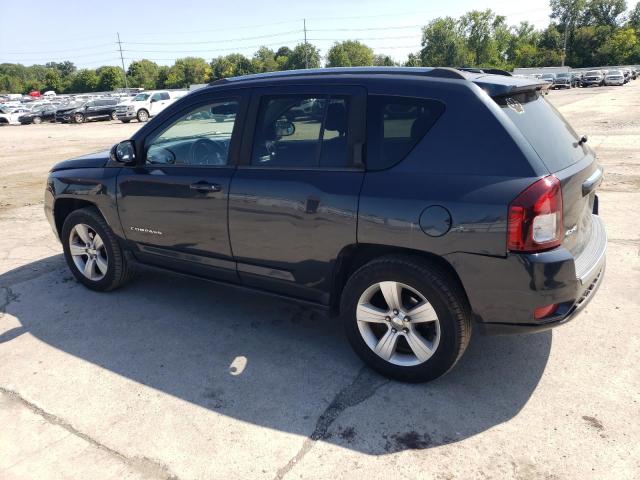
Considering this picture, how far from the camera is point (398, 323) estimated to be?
312 cm

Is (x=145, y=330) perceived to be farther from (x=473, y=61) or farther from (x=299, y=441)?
(x=473, y=61)

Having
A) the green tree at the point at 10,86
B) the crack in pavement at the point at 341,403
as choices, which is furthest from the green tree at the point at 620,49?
the green tree at the point at 10,86

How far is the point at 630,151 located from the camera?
11766 millimetres

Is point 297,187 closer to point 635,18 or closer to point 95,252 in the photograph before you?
point 95,252

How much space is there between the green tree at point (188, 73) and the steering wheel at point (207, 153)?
117 meters

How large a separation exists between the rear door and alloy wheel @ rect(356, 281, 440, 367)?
34 cm

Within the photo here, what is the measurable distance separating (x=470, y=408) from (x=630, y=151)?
36.9 ft

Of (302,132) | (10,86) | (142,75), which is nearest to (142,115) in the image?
(302,132)

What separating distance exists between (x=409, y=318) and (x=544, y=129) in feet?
4.57

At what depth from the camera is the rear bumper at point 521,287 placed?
2.69 meters

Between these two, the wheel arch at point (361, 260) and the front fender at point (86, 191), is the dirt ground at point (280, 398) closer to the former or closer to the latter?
the wheel arch at point (361, 260)

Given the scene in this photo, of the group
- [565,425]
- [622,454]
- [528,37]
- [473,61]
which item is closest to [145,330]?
[565,425]

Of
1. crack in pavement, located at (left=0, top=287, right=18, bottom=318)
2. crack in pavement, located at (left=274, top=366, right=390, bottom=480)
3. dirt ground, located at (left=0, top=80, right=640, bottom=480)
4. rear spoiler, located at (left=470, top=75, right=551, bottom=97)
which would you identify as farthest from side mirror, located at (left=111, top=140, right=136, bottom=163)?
rear spoiler, located at (left=470, top=75, right=551, bottom=97)

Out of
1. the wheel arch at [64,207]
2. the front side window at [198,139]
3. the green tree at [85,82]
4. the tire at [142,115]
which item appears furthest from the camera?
the green tree at [85,82]
